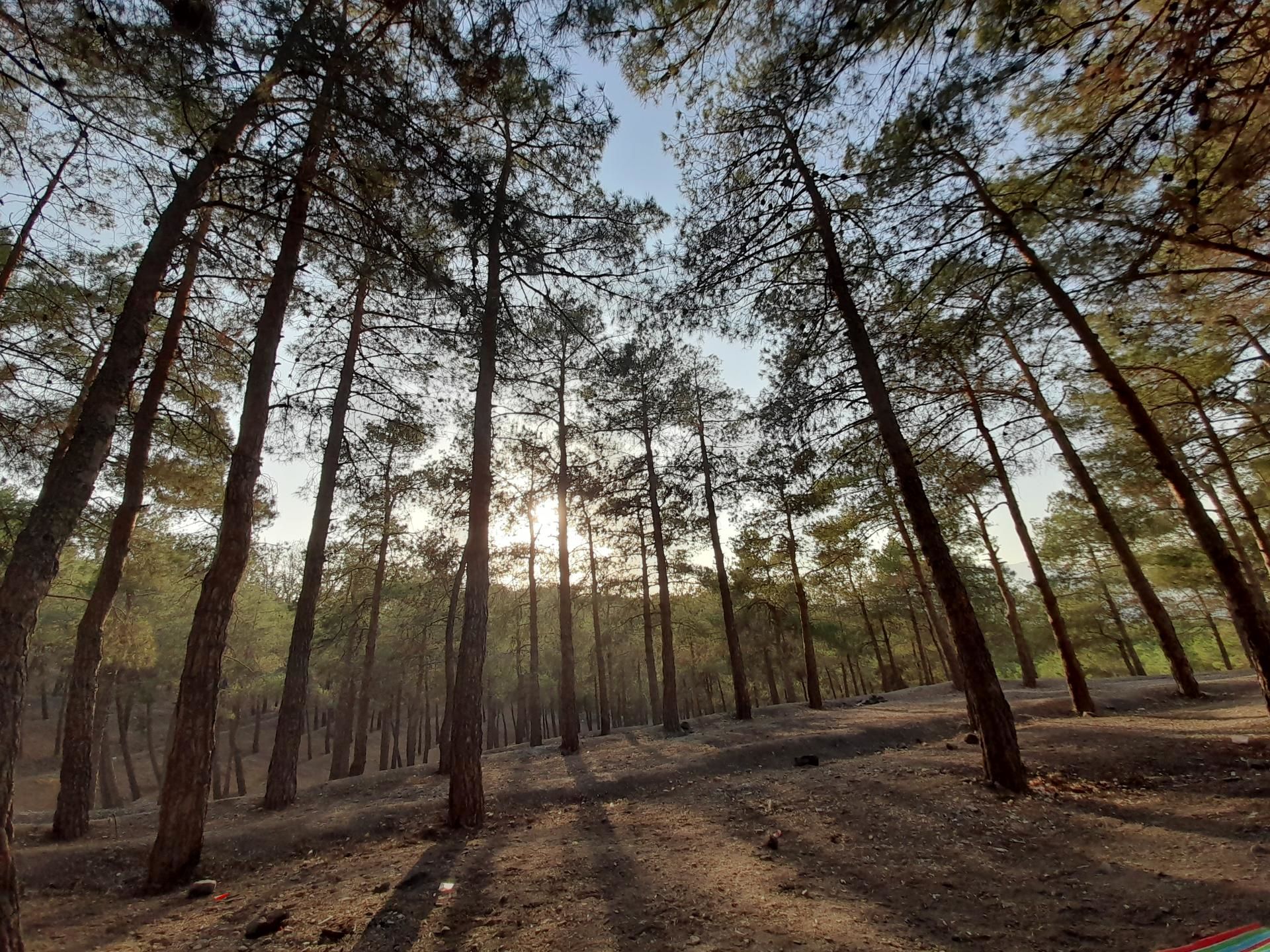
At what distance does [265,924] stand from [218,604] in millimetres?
3353

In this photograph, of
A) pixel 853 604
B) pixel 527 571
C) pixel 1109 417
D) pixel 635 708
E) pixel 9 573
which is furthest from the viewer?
pixel 635 708

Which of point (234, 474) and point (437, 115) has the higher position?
point (437, 115)

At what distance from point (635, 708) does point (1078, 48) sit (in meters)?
48.4

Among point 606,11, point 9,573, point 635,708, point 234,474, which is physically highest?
point 606,11

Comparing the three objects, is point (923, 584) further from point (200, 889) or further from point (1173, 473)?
point (200, 889)

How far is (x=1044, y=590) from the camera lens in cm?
1259

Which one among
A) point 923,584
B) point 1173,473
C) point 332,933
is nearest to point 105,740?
point 332,933

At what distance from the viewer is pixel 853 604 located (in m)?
28.5

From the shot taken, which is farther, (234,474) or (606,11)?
(234,474)

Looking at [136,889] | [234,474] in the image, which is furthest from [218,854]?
[234,474]

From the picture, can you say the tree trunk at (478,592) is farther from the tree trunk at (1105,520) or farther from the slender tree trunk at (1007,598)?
the slender tree trunk at (1007,598)

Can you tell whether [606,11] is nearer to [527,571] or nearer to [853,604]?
[527,571]

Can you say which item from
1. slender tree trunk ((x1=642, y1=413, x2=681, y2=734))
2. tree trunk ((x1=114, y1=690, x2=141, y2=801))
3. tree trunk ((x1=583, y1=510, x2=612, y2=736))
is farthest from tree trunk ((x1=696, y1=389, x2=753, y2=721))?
tree trunk ((x1=114, y1=690, x2=141, y2=801))

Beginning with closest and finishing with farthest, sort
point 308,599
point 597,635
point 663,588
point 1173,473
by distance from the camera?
point 1173,473 < point 308,599 < point 663,588 < point 597,635
